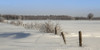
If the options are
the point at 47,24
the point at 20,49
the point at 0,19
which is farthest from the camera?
the point at 0,19

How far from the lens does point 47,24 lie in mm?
22953

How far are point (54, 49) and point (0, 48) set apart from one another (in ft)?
8.84

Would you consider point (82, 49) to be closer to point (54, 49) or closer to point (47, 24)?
point (54, 49)

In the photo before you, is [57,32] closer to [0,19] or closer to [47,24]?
[47,24]

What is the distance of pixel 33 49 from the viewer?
1229cm

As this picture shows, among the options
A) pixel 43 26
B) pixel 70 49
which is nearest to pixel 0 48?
pixel 70 49

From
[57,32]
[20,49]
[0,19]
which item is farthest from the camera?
[0,19]

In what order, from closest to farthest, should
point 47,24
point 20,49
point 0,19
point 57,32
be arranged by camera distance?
point 20,49 < point 57,32 < point 47,24 < point 0,19

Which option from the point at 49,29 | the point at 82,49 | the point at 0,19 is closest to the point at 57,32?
the point at 49,29

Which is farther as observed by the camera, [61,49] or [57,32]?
[57,32]

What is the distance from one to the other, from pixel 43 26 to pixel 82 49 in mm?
10681

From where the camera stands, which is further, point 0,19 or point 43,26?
point 0,19

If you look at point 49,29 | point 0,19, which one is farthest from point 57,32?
point 0,19

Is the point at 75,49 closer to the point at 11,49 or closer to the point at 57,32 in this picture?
the point at 11,49
